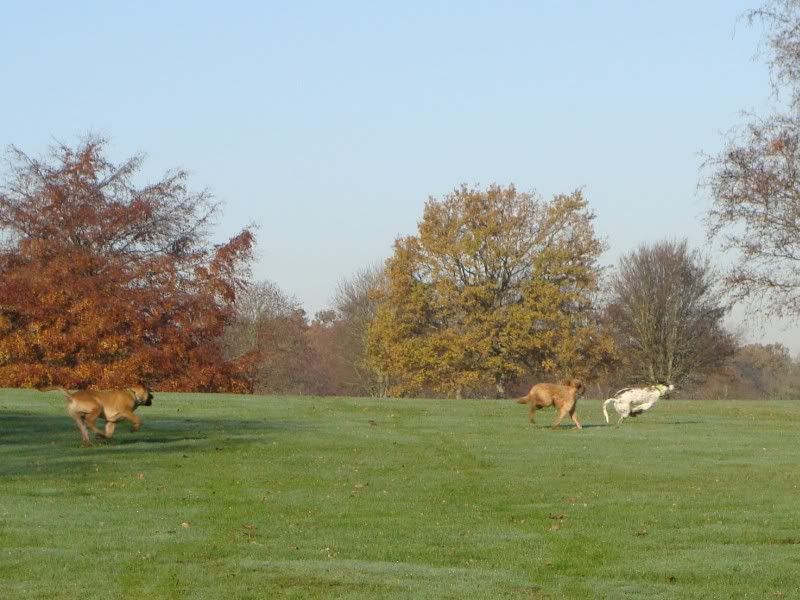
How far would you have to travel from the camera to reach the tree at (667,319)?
3253 inches

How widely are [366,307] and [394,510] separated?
89928 millimetres

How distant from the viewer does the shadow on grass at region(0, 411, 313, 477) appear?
867 inches

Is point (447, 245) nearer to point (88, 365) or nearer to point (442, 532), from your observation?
point (88, 365)

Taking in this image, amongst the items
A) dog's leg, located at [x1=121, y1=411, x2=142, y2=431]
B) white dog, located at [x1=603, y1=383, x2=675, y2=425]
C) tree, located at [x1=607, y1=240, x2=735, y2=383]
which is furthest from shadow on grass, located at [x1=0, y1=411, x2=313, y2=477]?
tree, located at [x1=607, y1=240, x2=735, y2=383]

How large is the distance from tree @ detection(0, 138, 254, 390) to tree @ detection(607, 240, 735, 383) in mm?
33012

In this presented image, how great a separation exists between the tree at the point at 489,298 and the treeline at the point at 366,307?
104 millimetres

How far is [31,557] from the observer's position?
1309 cm

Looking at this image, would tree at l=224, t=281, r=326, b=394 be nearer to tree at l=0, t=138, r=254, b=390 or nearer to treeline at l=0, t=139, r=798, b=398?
treeline at l=0, t=139, r=798, b=398

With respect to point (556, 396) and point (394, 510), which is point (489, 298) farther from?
point (394, 510)

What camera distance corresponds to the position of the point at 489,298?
243ft

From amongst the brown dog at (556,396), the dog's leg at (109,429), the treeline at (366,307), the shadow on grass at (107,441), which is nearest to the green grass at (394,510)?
the shadow on grass at (107,441)

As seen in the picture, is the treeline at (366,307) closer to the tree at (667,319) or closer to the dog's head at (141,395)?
the tree at (667,319)

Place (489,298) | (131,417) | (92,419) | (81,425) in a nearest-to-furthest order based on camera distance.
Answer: (81,425) < (92,419) < (131,417) < (489,298)

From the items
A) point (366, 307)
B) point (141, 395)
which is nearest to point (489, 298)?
point (366, 307)
